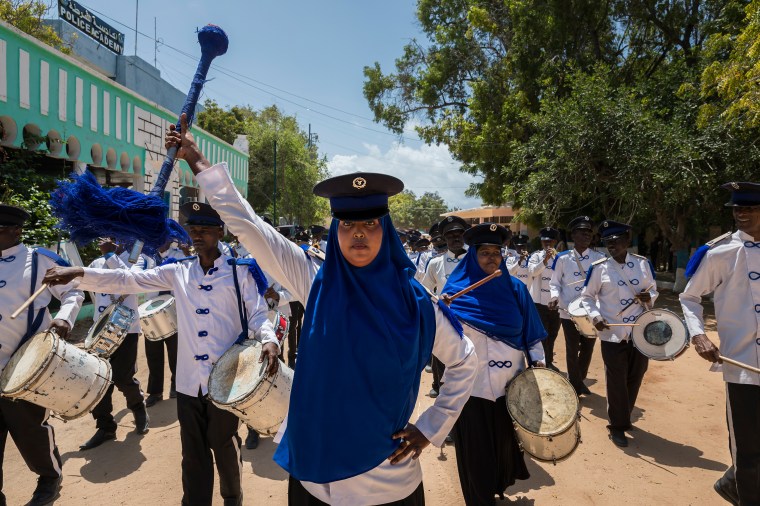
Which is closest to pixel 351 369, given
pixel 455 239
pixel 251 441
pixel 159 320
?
pixel 251 441

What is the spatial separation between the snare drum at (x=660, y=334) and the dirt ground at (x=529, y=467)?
1.12 m

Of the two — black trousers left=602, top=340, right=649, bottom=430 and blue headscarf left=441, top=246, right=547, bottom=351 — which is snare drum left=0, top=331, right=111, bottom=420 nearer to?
blue headscarf left=441, top=246, right=547, bottom=351

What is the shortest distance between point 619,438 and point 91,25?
2907cm

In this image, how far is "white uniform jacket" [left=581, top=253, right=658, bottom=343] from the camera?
586 cm

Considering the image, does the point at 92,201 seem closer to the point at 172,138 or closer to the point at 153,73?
the point at 172,138

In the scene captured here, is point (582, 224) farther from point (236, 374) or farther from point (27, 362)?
point (27, 362)

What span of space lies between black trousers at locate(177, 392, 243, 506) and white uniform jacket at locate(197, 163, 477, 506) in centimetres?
173

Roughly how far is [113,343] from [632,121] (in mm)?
14898

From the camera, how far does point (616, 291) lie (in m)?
6.01

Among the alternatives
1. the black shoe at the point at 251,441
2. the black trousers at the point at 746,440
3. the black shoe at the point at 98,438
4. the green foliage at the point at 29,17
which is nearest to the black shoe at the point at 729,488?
the black trousers at the point at 746,440

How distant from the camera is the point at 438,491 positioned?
4.56 metres

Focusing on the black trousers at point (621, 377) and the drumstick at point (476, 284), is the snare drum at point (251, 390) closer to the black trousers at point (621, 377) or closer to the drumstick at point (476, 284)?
the drumstick at point (476, 284)

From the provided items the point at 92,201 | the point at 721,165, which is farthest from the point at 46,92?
the point at 721,165

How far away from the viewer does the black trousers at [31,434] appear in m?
3.85
